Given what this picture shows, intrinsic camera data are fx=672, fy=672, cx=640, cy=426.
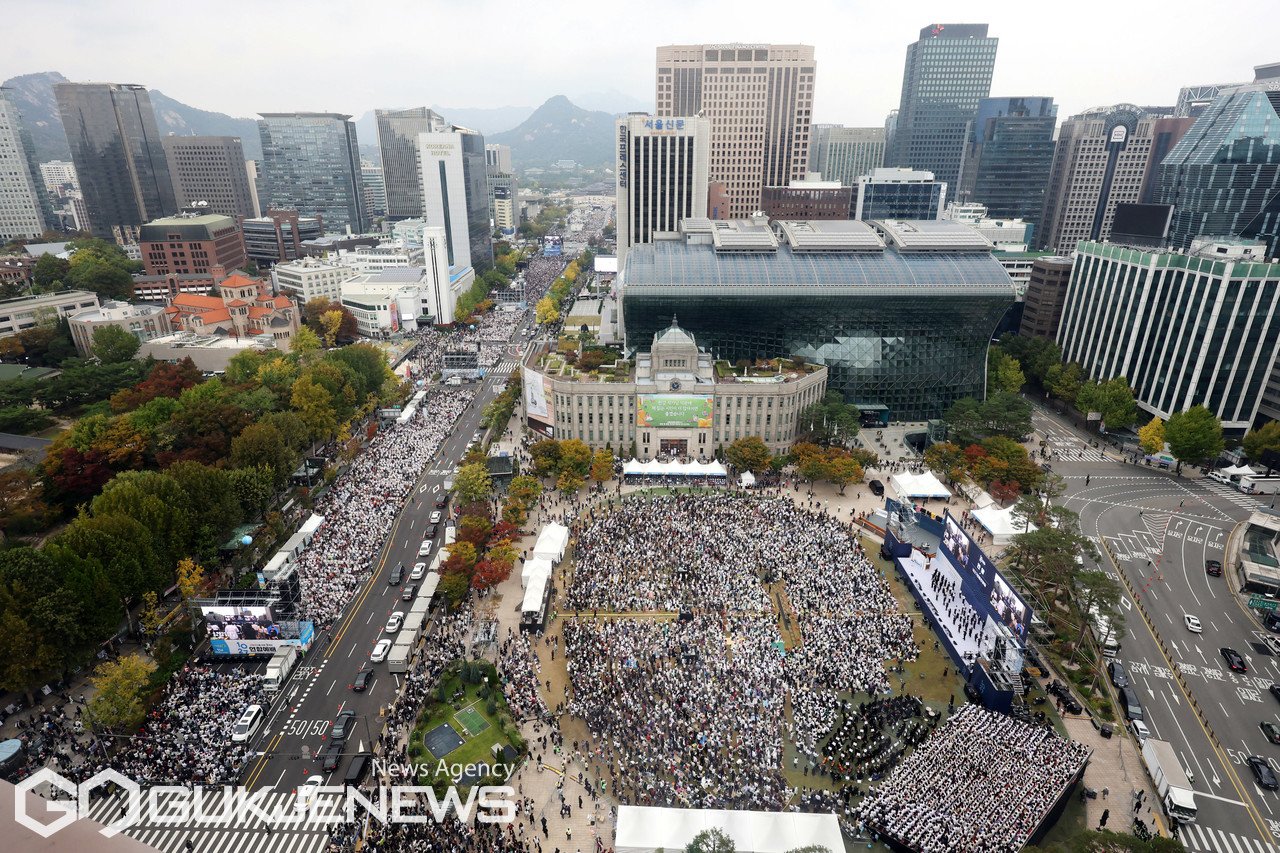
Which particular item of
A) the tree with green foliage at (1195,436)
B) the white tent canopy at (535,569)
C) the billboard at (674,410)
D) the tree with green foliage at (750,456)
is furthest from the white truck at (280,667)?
the tree with green foliage at (1195,436)

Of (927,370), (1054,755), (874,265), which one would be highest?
(874,265)

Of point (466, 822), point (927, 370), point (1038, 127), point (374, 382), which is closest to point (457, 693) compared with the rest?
point (466, 822)

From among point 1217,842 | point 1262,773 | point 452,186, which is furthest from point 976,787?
point 452,186

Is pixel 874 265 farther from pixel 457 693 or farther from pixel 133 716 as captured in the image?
pixel 133 716

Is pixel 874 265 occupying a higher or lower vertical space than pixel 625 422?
higher

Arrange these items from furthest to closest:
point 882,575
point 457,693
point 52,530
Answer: point 52,530
point 882,575
point 457,693

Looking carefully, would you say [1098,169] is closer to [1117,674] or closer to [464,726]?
[1117,674]
